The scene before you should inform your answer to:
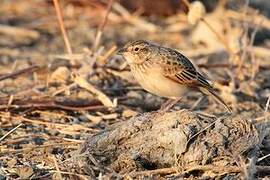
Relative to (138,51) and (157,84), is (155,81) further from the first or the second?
(138,51)

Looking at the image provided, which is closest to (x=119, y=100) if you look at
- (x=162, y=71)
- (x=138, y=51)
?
(x=138, y=51)

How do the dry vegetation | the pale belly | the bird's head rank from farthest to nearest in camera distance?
the bird's head < the pale belly < the dry vegetation

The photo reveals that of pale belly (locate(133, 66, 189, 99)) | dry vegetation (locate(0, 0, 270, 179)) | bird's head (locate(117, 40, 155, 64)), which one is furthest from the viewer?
bird's head (locate(117, 40, 155, 64))

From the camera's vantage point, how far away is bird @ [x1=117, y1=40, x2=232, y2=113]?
5418 mm

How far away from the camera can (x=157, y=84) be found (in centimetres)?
538

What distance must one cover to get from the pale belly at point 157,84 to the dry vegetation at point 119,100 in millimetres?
417

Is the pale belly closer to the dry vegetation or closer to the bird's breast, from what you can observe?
the bird's breast

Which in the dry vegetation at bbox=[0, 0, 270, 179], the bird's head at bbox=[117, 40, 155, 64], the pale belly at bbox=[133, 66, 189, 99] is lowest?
the dry vegetation at bbox=[0, 0, 270, 179]

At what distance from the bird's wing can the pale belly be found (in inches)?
1.6

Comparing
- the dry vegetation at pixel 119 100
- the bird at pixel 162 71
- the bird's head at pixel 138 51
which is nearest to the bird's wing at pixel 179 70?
the bird at pixel 162 71

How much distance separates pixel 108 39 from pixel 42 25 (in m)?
1.01

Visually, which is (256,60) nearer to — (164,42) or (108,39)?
(164,42)

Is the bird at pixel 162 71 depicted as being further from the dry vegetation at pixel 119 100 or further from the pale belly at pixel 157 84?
the dry vegetation at pixel 119 100

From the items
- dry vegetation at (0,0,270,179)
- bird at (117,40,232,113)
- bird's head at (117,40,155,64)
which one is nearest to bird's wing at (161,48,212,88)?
bird at (117,40,232,113)
